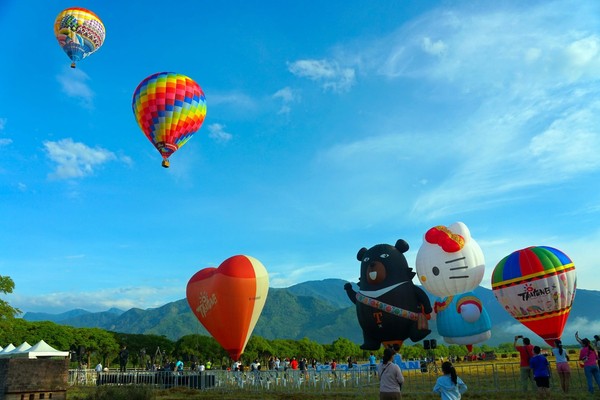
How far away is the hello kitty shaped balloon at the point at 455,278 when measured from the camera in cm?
2719

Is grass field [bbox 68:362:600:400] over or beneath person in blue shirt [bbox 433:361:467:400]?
beneath

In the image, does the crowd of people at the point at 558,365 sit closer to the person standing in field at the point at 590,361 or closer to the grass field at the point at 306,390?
the person standing in field at the point at 590,361

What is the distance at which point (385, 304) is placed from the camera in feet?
88.4

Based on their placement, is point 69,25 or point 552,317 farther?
point 69,25

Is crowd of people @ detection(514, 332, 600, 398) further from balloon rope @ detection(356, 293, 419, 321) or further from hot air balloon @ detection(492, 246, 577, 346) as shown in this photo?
balloon rope @ detection(356, 293, 419, 321)

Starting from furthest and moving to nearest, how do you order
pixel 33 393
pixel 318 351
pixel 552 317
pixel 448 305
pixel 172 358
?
pixel 318 351 → pixel 172 358 → pixel 448 305 → pixel 552 317 → pixel 33 393

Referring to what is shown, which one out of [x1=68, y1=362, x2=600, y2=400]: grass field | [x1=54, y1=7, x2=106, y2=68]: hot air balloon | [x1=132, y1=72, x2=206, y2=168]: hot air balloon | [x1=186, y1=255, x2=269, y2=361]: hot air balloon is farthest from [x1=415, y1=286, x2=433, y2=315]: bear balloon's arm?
[x1=54, y1=7, x2=106, y2=68]: hot air balloon

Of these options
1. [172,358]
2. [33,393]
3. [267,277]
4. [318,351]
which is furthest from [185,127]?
[318,351]

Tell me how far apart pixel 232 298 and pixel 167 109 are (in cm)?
1222

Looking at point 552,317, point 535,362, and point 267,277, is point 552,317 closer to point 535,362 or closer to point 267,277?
point 535,362

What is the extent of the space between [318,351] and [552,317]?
67.2 meters

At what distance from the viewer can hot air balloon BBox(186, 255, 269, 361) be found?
29.4 metres

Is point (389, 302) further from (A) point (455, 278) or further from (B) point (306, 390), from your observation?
(B) point (306, 390)

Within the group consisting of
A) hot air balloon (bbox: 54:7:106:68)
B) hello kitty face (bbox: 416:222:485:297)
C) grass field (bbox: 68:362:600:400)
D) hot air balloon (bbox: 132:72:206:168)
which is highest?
hot air balloon (bbox: 54:7:106:68)
